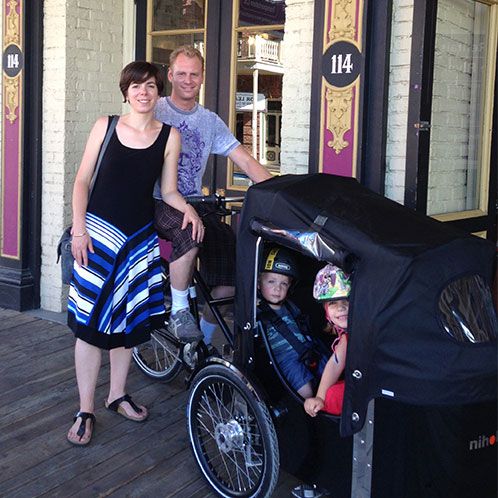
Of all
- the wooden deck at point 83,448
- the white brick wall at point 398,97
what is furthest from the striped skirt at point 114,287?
the white brick wall at point 398,97

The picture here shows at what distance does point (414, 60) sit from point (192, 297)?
5.89 feet

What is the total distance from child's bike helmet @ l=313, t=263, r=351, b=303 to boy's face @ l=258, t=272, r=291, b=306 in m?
0.35

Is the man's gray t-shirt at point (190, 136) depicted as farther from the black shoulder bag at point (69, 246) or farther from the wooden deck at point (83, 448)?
the wooden deck at point (83, 448)

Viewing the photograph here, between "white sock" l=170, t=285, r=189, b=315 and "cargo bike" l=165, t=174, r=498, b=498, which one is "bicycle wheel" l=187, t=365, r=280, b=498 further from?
"white sock" l=170, t=285, r=189, b=315

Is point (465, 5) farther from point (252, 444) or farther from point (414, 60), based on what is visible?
point (252, 444)

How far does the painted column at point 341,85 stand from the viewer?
4113 mm

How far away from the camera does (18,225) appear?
5715mm

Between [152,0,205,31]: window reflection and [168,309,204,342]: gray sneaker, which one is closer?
[168,309,204,342]: gray sneaker

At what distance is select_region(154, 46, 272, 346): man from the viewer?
332 centimetres

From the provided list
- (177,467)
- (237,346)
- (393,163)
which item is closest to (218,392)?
(237,346)

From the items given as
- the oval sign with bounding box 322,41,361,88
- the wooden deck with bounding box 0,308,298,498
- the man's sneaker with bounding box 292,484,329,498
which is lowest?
the wooden deck with bounding box 0,308,298,498

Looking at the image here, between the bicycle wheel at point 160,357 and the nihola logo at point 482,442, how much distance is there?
6.38ft

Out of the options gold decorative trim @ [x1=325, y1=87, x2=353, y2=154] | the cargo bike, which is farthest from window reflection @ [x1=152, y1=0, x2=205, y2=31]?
the cargo bike

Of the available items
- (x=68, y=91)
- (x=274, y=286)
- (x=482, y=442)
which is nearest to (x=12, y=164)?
(x=68, y=91)
